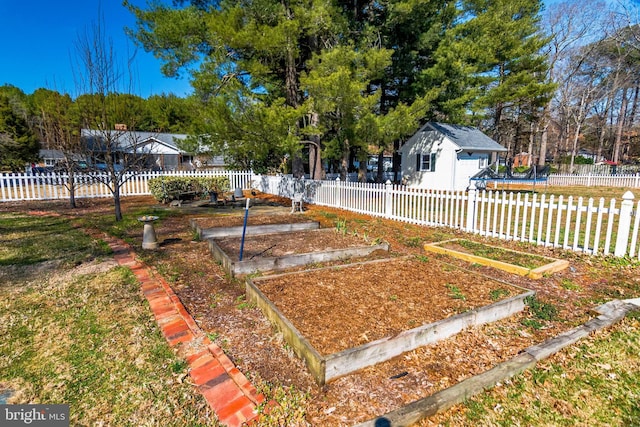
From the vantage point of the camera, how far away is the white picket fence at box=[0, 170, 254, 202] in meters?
12.6

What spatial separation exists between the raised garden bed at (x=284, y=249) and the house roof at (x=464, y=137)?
13.7 metres

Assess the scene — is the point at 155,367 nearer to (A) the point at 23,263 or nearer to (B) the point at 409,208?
(A) the point at 23,263

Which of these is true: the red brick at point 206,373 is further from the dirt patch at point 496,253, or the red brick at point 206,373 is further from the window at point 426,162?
the window at point 426,162

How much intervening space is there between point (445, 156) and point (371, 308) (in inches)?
655

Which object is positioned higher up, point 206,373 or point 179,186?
point 179,186

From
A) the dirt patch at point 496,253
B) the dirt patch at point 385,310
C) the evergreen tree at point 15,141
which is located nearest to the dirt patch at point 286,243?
the dirt patch at point 385,310

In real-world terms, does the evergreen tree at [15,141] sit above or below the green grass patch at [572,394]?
above

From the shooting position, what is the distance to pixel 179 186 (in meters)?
12.9

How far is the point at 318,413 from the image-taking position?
2213 mm

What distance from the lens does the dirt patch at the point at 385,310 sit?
94.1 inches

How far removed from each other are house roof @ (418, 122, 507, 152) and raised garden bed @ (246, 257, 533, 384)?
15007mm

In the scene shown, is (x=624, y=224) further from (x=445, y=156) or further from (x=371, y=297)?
(x=445, y=156)

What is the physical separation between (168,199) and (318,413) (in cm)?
1221

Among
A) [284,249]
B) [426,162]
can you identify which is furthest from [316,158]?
[284,249]
